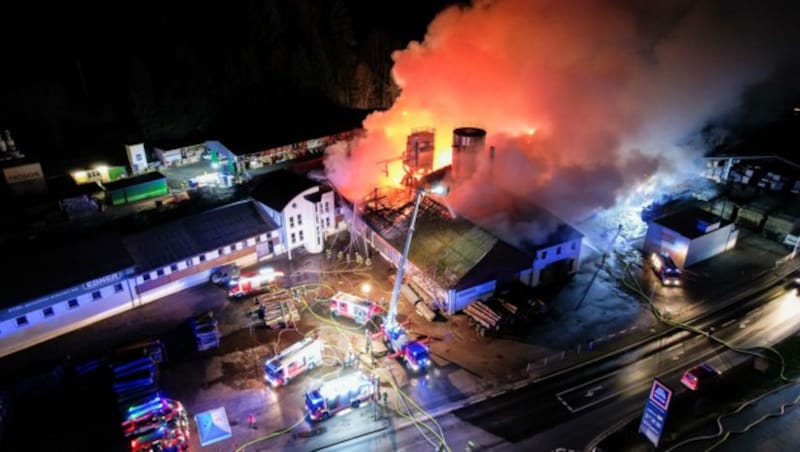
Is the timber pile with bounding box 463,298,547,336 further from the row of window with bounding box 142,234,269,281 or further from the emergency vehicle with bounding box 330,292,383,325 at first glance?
the row of window with bounding box 142,234,269,281

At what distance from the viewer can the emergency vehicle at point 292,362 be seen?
23.9 metres

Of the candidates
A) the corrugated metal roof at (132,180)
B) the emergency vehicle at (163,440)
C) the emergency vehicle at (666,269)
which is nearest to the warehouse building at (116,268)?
the corrugated metal roof at (132,180)

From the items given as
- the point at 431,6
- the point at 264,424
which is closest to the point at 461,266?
the point at 264,424

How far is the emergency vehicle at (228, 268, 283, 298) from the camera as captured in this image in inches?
1206

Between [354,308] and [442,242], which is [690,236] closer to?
[442,242]

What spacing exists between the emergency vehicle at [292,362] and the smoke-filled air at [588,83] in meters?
17.3

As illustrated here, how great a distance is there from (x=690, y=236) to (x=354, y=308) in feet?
73.3

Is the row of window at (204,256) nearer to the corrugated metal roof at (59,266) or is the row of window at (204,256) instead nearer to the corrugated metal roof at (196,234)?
the corrugated metal roof at (196,234)

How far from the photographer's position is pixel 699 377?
23.3 metres

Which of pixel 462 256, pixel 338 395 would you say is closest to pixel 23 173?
pixel 338 395

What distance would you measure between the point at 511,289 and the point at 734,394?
11.7 metres

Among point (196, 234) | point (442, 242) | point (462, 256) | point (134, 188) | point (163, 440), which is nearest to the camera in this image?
point (163, 440)

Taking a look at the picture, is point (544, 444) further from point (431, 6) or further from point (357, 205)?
point (431, 6)

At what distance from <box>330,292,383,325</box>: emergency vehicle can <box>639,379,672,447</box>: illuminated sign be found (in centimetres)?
1437
